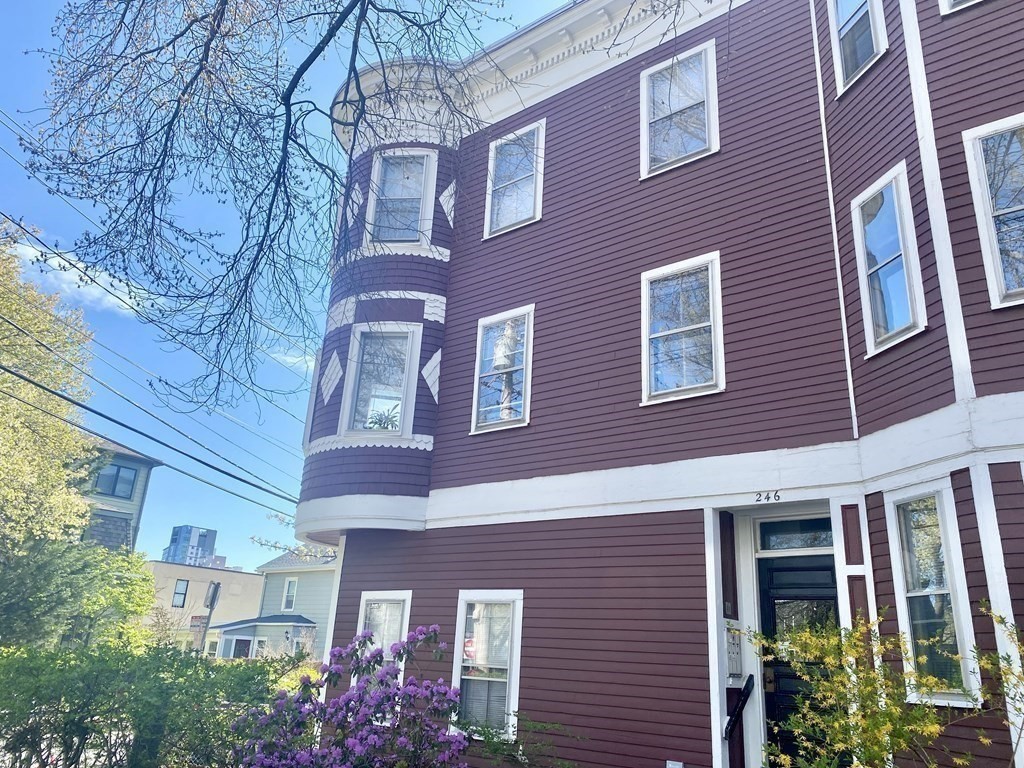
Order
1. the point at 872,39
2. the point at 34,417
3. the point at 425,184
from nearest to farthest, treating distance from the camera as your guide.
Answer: the point at 872,39
the point at 425,184
the point at 34,417

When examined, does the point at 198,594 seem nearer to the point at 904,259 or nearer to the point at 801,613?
the point at 801,613

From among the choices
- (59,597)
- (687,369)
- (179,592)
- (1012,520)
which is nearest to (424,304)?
(687,369)

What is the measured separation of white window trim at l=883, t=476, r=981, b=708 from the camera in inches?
200

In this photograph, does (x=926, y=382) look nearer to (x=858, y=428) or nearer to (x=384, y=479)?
(x=858, y=428)

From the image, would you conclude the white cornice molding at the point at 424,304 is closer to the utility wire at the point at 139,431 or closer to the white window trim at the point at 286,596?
the utility wire at the point at 139,431

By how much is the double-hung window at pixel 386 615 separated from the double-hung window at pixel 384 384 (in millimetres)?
2244

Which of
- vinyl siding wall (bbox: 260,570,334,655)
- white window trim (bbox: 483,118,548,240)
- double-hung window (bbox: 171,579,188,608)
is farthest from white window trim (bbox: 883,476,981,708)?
double-hung window (bbox: 171,579,188,608)

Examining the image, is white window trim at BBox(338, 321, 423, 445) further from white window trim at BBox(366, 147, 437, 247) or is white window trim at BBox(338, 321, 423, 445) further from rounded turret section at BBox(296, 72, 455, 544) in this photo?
white window trim at BBox(366, 147, 437, 247)

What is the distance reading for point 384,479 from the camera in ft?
32.2

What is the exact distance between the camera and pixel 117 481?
29.9m

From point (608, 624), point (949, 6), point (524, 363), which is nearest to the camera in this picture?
point (949, 6)

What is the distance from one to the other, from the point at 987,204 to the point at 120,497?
3208 centimetres

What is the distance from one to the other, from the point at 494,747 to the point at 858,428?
4.60 meters

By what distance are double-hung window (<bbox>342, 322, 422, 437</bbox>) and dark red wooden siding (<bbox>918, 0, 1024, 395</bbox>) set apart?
6900 millimetres
